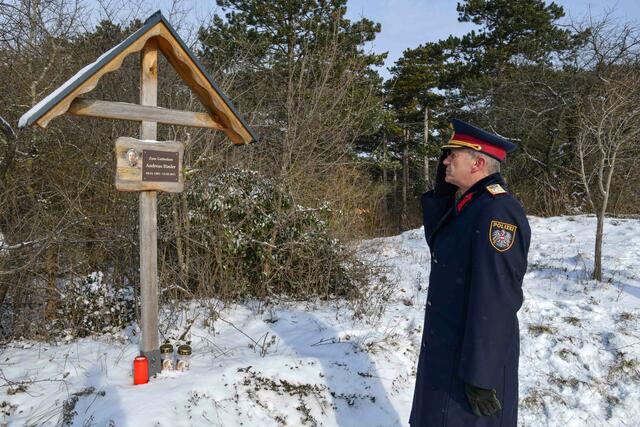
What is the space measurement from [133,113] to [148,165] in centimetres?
44

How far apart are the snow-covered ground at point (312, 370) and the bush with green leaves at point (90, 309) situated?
0.33 meters

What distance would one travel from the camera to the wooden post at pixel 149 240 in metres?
4.06

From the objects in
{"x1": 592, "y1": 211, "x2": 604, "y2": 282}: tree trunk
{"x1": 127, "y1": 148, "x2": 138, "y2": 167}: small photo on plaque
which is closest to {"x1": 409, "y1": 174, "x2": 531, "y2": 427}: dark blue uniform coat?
{"x1": 127, "y1": 148, "x2": 138, "y2": 167}: small photo on plaque

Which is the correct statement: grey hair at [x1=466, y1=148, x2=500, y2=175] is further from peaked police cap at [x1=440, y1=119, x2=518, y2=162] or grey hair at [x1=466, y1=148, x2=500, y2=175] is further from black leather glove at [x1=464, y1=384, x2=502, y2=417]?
black leather glove at [x1=464, y1=384, x2=502, y2=417]

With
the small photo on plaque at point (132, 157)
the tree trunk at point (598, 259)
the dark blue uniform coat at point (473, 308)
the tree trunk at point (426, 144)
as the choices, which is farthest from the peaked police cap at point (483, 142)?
the tree trunk at point (426, 144)

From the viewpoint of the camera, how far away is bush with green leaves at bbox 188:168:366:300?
6738mm

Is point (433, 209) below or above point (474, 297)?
above

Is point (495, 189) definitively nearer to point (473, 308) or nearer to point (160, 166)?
point (473, 308)

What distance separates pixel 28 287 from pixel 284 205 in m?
3.45

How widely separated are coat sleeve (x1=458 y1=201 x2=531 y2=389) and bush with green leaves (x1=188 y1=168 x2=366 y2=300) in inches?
180

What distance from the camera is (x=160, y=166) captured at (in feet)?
13.2

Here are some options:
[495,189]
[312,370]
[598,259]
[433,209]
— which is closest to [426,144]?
[598,259]

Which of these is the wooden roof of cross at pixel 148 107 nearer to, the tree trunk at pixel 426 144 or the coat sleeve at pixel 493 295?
the coat sleeve at pixel 493 295

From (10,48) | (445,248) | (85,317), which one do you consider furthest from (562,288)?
(10,48)
